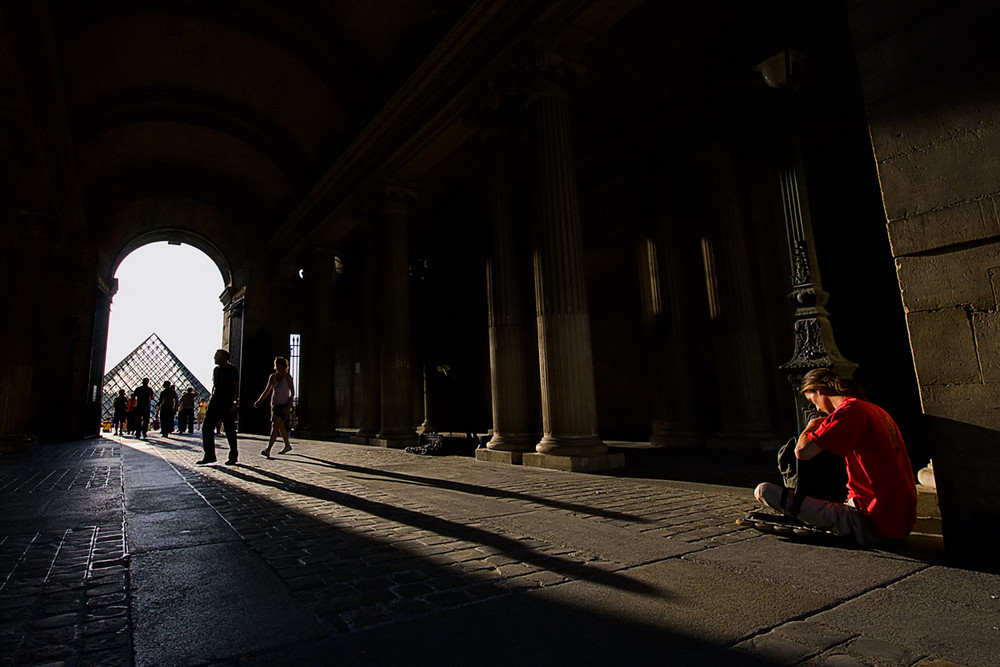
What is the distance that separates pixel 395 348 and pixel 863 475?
10458 mm

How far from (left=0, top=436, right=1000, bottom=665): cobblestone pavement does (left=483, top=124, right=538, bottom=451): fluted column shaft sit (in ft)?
10.5

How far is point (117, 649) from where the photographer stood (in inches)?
69.4

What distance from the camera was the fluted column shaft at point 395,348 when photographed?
1230cm

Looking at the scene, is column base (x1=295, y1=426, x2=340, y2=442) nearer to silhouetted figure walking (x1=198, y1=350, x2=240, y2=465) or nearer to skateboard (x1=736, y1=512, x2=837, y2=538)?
silhouetted figure walking (x1=198, y1=350, x2=240, y2=465)

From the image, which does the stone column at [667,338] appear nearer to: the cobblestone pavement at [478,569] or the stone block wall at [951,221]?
the cobblestone pavement at [478,569]

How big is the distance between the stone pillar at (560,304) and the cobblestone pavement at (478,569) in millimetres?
2050

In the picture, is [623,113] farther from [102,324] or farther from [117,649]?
[102,324]

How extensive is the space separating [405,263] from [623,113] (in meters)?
6.70

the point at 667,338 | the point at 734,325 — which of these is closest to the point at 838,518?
the point at 734,325

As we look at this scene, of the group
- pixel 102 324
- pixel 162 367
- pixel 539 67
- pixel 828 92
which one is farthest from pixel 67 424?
pixel 162 367

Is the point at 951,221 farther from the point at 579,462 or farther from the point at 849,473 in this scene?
the point at 579,462

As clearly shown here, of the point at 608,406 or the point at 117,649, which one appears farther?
the point at 608,406

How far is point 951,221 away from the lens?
279 centimetres

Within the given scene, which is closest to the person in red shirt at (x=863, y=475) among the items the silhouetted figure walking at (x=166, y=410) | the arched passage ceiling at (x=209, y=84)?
the arched passage ceiling at (x=209, y=84)
